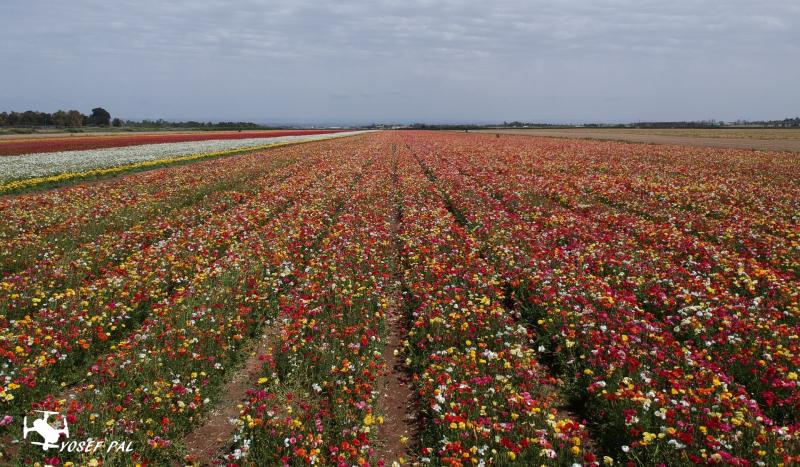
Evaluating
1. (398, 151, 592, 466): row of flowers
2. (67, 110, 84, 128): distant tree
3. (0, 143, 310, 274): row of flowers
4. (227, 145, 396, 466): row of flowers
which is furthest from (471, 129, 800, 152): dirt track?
(67, 110, 84, 128): distant tree

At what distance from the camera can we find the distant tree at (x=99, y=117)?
136 m

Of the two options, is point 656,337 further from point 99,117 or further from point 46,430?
point 99,117

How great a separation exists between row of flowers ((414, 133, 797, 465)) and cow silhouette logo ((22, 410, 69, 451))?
224 inches

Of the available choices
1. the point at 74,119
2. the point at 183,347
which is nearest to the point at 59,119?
the point at 74,119

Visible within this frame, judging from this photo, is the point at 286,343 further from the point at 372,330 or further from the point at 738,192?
the point at 738,192

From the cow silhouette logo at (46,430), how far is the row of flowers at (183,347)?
0.29ft

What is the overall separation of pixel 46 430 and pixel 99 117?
16422cm

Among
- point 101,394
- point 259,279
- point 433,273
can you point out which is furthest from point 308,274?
point 101,394

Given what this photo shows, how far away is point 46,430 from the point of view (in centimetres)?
468

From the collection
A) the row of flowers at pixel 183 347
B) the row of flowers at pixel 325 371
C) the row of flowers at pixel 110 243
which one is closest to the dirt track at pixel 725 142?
the row of flowers at pixel 325 371

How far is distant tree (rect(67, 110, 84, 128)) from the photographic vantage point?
411ft

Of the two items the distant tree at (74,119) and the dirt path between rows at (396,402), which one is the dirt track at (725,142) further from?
the distant tree at (74,119)

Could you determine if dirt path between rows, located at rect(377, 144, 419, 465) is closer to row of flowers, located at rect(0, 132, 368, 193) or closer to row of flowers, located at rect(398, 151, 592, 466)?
row of flowers, located at rect(398, 151, 592, 466)

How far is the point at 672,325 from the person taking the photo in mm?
7008
